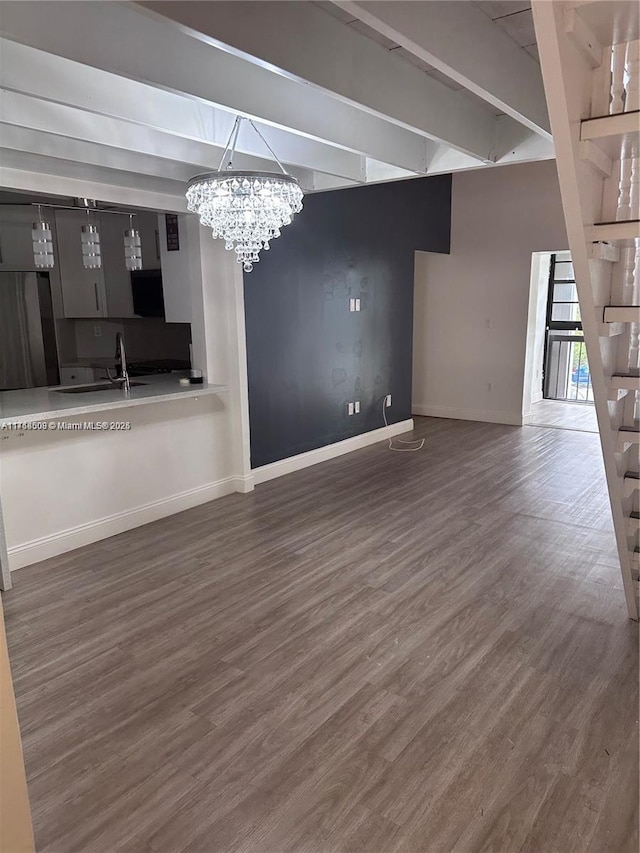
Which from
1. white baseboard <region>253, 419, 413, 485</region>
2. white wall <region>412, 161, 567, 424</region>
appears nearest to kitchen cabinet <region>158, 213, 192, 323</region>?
white baseboard <region>253, 419, 413, 485</region>

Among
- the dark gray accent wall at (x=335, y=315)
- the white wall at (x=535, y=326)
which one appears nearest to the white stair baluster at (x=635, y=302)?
the dark gray accent wall at (x=335, y=315)

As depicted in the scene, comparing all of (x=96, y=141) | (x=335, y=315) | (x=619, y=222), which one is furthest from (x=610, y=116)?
(x=335, y=315)

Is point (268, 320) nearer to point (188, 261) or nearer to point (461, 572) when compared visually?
point (188, 261)

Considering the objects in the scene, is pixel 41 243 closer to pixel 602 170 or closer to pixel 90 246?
pixel 90 246

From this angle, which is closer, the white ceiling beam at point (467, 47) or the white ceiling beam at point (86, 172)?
the white ceiling beam at point (467, 47)

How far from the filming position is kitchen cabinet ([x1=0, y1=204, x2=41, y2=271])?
5094 millimetres

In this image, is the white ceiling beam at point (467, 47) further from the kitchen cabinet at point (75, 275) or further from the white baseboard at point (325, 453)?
the kitchen cabinet at point (75, 275)

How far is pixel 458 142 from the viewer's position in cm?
326

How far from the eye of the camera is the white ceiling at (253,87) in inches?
79.3

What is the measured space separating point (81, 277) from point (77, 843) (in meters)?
4.91

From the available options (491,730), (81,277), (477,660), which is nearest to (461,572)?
(477,660)

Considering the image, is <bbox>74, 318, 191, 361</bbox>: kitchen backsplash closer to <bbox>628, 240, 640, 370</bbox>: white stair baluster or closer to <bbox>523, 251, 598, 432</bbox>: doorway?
<bbox>628, 240, 640, 370</bbox>: white stair baluster

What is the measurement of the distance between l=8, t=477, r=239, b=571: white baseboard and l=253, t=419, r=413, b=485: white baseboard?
1.10 feet

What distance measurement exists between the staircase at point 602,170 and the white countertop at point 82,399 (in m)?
2.81
